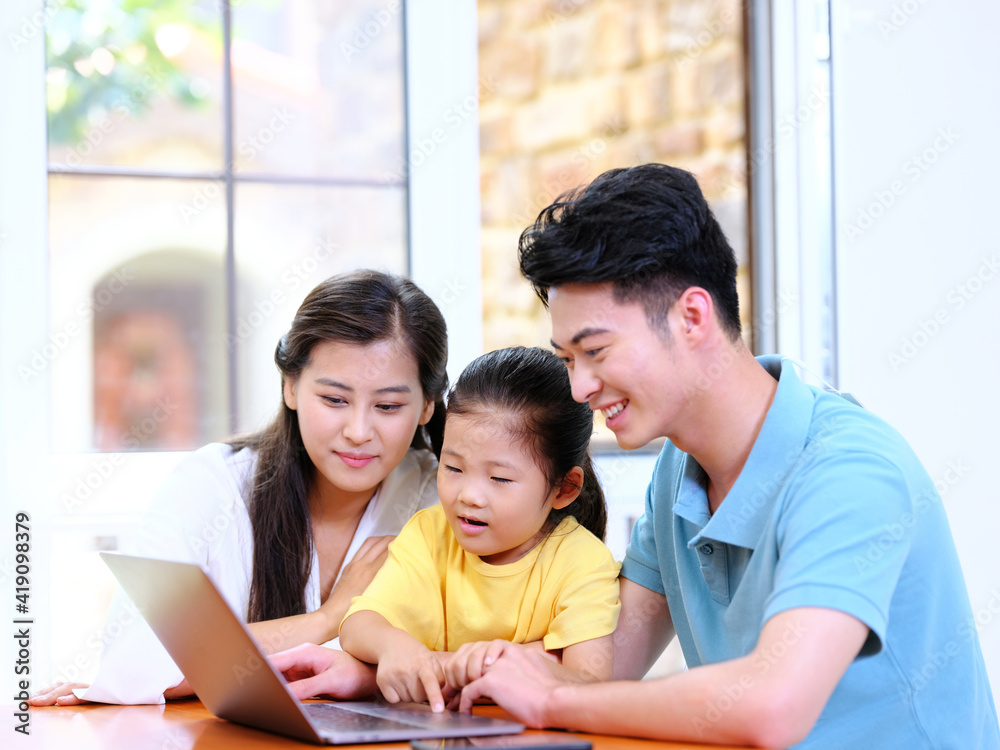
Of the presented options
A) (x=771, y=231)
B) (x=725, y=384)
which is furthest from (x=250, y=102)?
(x=725, y=384)

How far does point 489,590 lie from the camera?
1292mm

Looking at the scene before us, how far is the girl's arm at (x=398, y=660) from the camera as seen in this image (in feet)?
3.62

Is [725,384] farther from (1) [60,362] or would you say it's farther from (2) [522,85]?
(2) [522,85]

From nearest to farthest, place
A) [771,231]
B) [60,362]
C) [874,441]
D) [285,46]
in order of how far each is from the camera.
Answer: [874,441]
[60,362]
[285,46]
[771,231]

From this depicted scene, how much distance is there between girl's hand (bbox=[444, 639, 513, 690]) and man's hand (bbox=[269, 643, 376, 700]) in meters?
0.14

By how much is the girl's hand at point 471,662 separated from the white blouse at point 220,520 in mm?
458

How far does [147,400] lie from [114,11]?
2.93 feet

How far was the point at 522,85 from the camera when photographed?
9.01 feet
